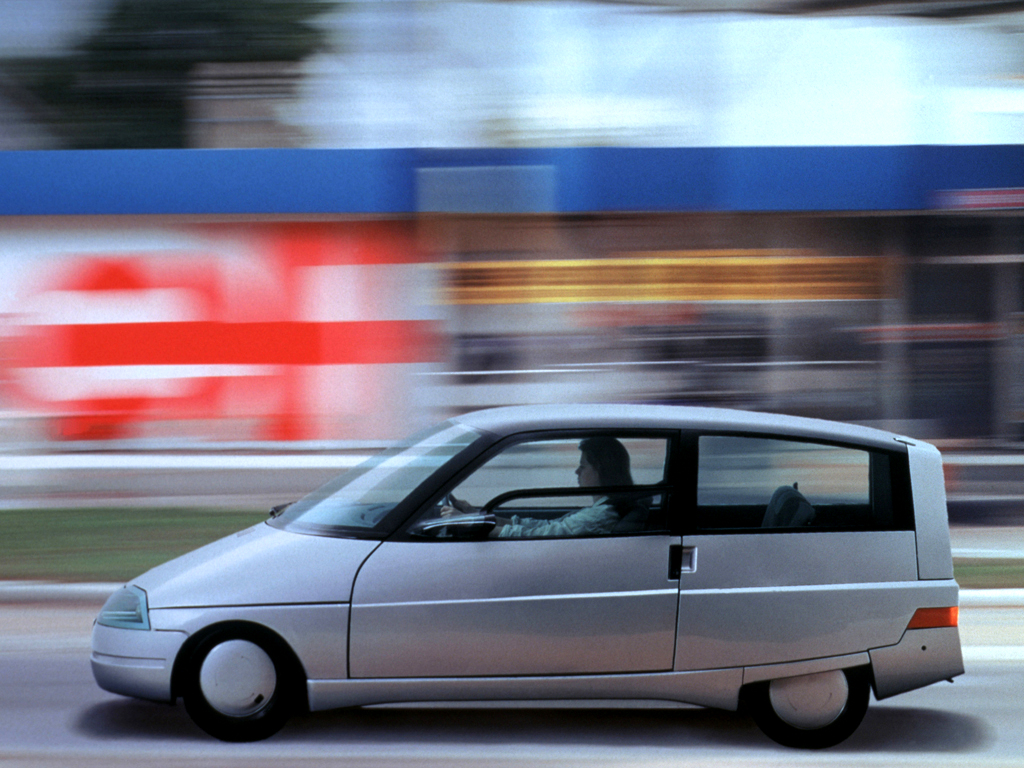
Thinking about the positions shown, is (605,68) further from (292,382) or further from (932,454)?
(932,454)

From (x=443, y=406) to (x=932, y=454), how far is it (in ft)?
25.8

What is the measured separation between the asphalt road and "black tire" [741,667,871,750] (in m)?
0.07

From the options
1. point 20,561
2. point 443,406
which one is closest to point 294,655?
point 20,561

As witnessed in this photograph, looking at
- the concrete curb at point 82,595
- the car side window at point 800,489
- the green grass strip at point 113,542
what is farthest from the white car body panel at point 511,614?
the green grass strip at point 113,542

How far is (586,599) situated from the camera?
4.16m

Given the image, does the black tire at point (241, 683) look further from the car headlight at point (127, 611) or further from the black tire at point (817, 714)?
the black tire at point (817, 714)

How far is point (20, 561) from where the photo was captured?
8.16 m

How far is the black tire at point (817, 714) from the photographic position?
4.30 meters

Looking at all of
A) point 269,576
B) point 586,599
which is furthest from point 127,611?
point 586,599

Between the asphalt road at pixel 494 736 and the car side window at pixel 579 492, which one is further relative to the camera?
the car side window at pixel 579 492

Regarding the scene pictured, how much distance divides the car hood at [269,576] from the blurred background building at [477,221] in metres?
7.60

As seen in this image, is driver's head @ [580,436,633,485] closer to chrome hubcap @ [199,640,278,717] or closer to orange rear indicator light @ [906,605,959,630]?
orange rear indicator light @ [906,605,959,630]

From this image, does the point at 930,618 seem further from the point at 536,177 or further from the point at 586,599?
the point at 536,177

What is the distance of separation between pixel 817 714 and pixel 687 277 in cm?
799
